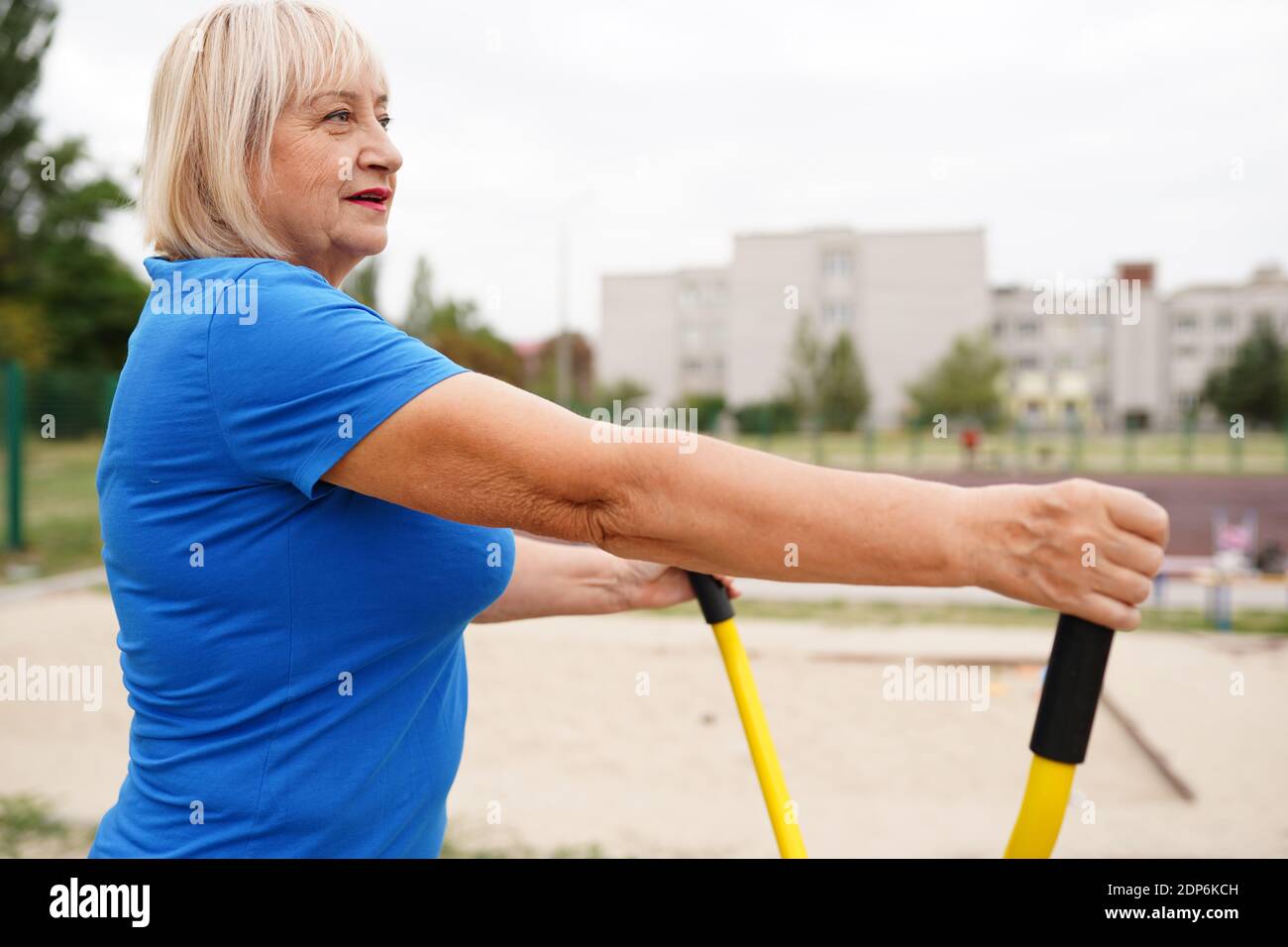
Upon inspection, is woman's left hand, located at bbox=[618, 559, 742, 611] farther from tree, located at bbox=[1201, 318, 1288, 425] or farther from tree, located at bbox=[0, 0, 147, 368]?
tree, located at bbox=[1201, 318, 1288, 425]

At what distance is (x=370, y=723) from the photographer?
126 cm

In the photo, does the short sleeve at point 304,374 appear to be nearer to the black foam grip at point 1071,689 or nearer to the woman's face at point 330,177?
the woman's face at point 330,177

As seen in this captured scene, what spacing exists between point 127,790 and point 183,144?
Answer: 81 cm

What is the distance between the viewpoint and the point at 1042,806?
1.11m

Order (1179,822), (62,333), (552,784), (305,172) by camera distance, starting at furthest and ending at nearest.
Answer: (62,333)
(552,784)
(1179,822)
(305,172)

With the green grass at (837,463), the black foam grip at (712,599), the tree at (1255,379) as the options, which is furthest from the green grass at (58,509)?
the tree at (1255,379)

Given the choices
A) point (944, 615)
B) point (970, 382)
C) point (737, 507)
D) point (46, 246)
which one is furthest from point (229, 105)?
point (970, 382)

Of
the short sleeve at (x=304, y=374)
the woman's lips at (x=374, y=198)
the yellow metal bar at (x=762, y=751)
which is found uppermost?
the woman's lips at (x=374, y=198)

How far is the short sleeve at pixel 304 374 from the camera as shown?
1027mm

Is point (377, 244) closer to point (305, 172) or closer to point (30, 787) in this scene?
point (305, 172)

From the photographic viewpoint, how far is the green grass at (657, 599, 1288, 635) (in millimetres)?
8734

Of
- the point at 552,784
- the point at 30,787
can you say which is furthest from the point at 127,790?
the point at 30,787

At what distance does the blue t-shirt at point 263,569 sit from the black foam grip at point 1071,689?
2.22 ft
